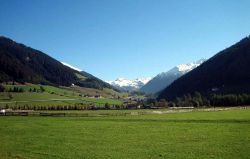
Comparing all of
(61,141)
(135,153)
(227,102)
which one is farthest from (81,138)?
(227,102)

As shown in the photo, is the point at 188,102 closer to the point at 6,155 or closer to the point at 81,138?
the point at 81,138

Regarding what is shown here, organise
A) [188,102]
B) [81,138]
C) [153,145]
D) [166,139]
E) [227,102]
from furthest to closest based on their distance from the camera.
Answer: [188,102], [227,102], [81,138], [166,139], [153,145]

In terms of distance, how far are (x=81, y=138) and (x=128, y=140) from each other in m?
7.13

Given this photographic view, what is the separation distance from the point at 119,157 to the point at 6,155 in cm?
1112

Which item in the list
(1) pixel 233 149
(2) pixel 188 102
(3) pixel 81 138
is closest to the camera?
(1) pixel 233 149

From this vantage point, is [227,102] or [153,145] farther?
[227,102]

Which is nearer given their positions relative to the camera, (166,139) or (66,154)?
(66,154)

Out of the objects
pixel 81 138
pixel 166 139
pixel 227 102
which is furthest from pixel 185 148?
pixel 227 102

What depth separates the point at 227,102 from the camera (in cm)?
18100

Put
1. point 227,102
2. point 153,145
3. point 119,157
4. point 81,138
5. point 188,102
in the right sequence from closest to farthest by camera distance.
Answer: point 119,157 → point 153,145 → point 81,138 → point 227,102 → point 188,102

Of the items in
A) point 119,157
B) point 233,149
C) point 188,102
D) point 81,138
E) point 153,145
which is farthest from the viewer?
point 188,102

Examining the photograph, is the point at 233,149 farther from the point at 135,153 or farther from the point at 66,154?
the point at 66,154

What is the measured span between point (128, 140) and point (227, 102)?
14697 cm

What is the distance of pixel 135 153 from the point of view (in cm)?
3447
